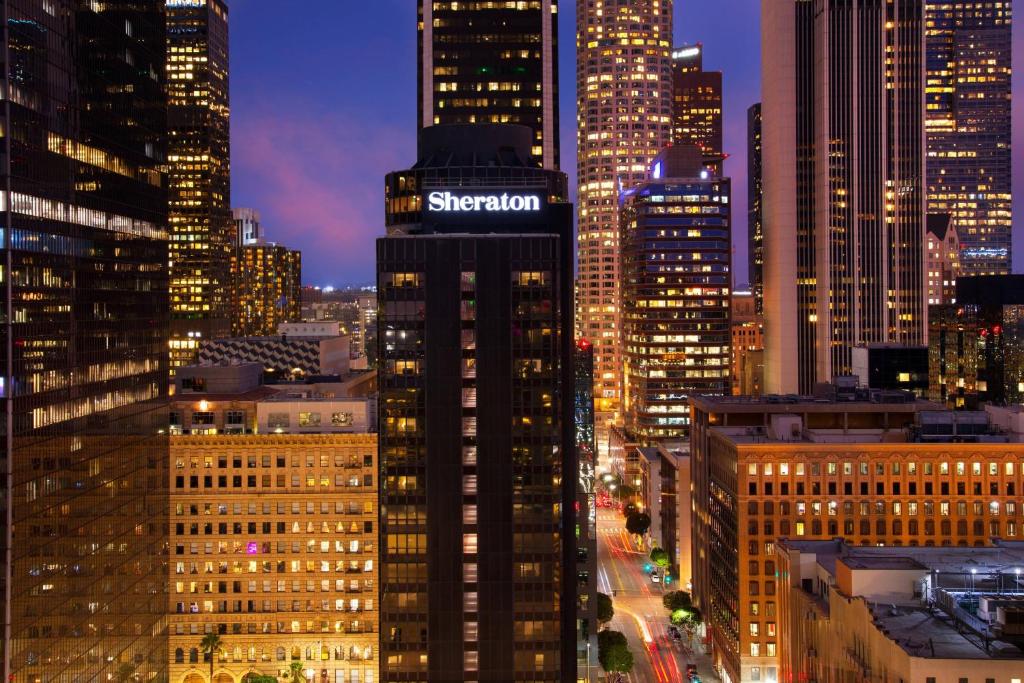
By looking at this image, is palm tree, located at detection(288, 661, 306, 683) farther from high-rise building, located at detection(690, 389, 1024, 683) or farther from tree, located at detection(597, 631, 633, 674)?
high-rise building, located at detection(690, 389, 1024, 683)

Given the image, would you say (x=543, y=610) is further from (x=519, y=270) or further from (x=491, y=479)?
(x=519, y=270)

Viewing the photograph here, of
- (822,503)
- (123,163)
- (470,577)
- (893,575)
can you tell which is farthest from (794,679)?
(123,163)

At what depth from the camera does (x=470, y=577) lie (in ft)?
412

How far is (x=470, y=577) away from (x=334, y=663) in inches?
1958

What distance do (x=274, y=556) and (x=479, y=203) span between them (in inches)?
2498

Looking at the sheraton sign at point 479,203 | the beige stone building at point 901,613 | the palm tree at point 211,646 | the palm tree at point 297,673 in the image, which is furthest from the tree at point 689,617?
the sheraton sign at point 479,203

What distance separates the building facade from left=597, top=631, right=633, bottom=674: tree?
1276 inches

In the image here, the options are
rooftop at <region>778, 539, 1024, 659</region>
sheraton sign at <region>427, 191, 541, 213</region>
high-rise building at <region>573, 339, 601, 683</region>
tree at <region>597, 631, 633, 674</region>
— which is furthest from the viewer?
tree at <region>597, 631, 633, 674</region>

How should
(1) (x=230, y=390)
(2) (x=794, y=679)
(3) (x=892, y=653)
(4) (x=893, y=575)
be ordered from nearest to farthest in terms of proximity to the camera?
(3) (x=892, y=653)
(4) (x=893, y=575)
(2) (x=794, y=679)
(1) (x=230, y=390)

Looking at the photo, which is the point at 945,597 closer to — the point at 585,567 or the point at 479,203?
the point at 585,567

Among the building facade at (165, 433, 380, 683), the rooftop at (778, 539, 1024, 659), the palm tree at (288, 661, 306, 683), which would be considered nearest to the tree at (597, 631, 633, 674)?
the building facade at (165, 433, 380, 683)

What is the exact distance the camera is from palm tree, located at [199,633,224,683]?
159500 mm

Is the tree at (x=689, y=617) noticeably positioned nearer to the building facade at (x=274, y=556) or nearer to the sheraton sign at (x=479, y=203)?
the building facade at (x=274, y=556)

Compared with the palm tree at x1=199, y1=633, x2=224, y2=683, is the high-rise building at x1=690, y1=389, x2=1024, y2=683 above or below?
above
